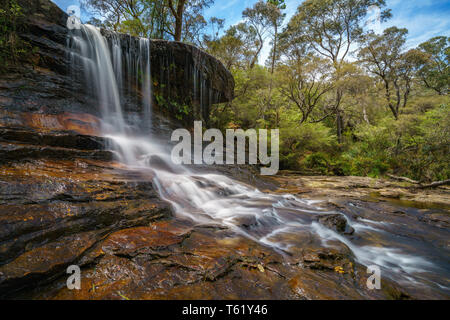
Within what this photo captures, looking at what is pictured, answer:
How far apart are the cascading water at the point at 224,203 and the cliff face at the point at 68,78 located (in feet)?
1.56

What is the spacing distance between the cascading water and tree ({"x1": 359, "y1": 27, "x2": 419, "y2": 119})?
15172 millimetres

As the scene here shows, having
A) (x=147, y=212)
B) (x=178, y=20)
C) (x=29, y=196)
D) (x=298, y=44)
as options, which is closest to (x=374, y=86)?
(x=298, y=44)

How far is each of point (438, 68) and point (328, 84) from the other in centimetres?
1329

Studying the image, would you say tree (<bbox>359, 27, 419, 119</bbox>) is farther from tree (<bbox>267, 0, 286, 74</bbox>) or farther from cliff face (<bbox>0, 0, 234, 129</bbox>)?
cliff face (<bbox>0, 0, 234, 129</bbox>)

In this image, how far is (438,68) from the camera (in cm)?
1661

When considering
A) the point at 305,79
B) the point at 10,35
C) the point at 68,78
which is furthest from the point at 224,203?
the point at 305,79

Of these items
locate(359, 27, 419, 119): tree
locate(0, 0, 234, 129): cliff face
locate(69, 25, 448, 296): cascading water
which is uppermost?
locate(359, 27, 419, 119): tree

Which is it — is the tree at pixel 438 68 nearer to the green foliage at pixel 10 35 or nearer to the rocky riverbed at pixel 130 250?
the rocky riverbed at pixel 130 250

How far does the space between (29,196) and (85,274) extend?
116 centimetres

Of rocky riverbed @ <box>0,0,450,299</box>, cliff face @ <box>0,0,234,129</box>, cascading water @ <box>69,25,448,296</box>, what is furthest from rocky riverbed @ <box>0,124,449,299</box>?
cliff face @ <box>0,0,234,129</box>

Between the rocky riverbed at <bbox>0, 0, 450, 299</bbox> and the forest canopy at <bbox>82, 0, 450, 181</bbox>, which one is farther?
the forest canopy at <bbox>82, 0, 450, 181</bbox>

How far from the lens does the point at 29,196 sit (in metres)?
1.94

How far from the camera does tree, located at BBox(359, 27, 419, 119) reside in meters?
13.8

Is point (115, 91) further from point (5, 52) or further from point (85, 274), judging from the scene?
point (85, 274)
